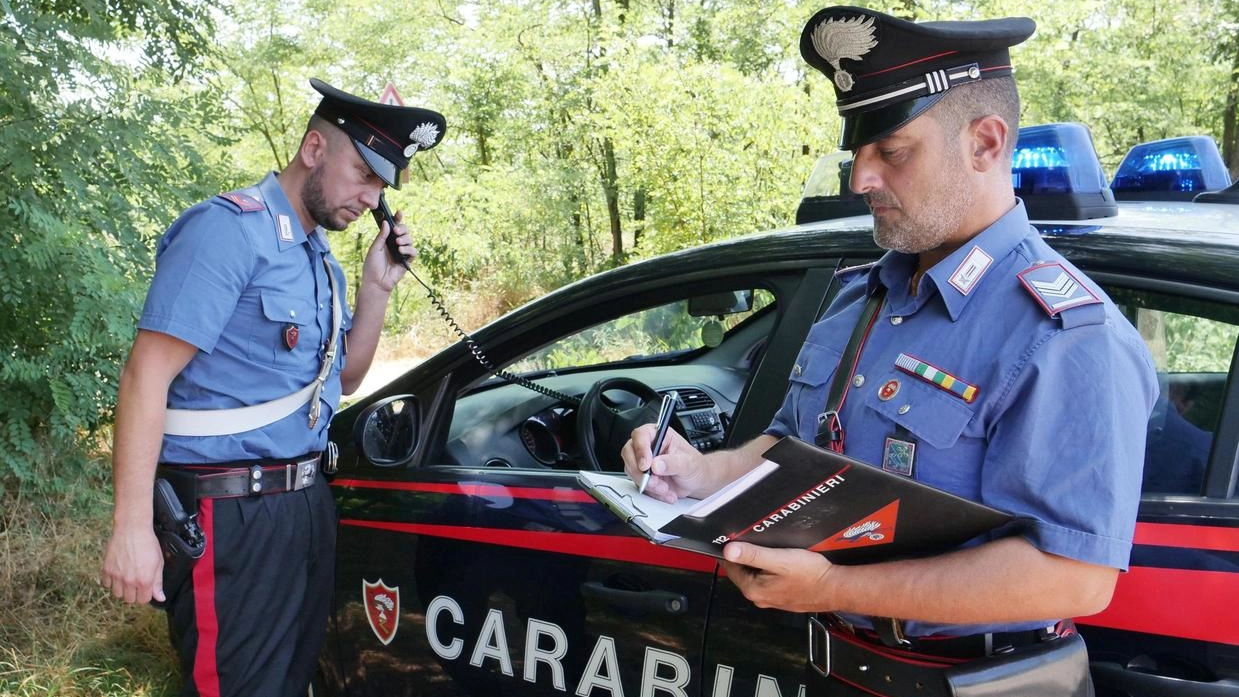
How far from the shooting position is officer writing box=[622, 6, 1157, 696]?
1250 mm

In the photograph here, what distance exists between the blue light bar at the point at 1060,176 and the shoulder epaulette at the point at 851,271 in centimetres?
36

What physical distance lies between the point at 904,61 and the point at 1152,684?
942 mm

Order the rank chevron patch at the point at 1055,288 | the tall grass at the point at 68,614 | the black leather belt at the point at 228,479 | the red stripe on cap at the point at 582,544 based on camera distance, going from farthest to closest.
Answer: the tall grass at the point at 68,614 < the black leather belt at the point at 228,479 < the red stripe on cap at the point at 582,544 < the rank chevron patch at the point at 1055,288

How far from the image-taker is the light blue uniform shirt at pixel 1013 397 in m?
1.24

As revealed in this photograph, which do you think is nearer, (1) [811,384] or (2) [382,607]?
(1) [811,384]

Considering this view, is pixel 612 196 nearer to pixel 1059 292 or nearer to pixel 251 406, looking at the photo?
pixel 251 406

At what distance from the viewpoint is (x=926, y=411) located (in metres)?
1.38

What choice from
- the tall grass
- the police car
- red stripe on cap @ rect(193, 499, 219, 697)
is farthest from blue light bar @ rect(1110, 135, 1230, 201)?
the tall grass

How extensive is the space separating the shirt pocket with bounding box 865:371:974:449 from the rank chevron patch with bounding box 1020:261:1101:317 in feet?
0.55

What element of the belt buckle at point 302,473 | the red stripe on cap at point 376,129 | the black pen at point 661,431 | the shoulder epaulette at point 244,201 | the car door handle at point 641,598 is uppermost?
the red stripe on cap at point 376,129

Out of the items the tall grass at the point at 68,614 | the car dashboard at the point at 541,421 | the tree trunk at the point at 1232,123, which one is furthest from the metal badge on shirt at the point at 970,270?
the tree trunk at the point at 1232,123

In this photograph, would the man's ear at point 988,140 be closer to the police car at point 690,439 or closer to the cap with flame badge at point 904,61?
the cap with flame badge at point 904,61

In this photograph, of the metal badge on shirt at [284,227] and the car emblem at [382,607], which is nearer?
the metal badge on shirt at [284,227]

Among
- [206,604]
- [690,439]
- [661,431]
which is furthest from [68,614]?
[661,431]
